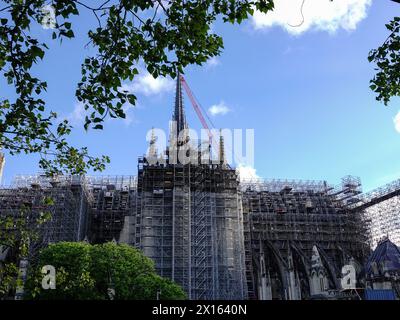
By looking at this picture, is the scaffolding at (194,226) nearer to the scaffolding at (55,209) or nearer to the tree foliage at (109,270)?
the scaffolding at (55,209)

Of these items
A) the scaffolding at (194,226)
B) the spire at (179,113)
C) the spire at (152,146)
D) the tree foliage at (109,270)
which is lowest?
the tree foliage at (109,270)

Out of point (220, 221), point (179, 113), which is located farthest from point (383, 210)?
point (179, 113)

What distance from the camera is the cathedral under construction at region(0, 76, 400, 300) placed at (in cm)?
5425

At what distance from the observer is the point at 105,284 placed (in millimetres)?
37969

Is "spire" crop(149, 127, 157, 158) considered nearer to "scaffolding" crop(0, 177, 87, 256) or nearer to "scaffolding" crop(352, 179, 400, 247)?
"scaffolding" crop(0, 177, 87, 256)

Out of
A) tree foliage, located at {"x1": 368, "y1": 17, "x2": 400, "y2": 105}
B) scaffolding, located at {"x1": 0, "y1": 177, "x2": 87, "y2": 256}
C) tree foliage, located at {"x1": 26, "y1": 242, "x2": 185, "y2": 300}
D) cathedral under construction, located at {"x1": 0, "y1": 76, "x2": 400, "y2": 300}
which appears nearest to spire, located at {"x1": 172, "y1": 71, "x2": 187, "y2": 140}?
cathedral under construction, located at {"x1": 0, "y1": 76, "x2": 400, "y2": 300}

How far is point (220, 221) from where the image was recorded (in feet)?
187

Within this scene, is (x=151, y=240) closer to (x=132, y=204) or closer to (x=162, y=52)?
(x=132, y=204)

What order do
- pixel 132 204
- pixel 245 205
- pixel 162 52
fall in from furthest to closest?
pixel 245 205 < pixel 132 204 < pixel 162 52

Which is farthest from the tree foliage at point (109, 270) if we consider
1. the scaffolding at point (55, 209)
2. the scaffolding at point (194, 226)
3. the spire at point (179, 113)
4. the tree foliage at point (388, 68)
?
the spire at point (179, 113)

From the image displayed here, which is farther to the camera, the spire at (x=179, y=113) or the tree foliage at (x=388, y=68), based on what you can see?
the spire at (x=179, y=113)

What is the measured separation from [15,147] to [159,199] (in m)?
45.5

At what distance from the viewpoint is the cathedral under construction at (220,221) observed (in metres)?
54.2
